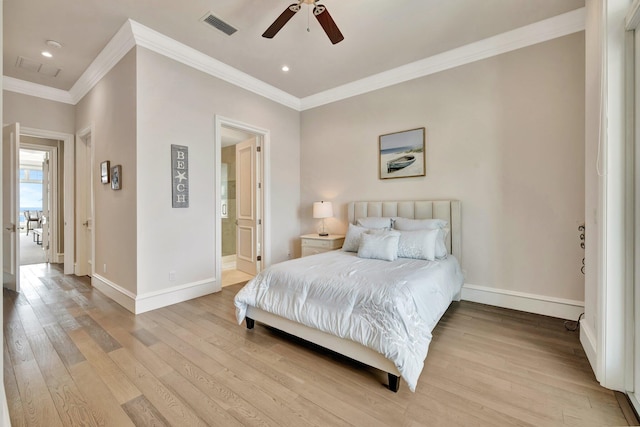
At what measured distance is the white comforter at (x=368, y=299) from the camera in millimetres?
1846

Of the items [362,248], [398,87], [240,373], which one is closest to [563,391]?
[362,248]

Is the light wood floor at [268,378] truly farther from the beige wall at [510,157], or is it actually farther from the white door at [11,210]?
the white door at [11,210]

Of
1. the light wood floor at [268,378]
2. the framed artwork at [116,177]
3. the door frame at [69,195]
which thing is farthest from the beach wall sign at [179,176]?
the door frame at [69,195]

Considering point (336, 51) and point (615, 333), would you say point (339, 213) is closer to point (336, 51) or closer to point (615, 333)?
point (336, 51)

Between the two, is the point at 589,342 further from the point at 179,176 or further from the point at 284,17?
the point at 179,176

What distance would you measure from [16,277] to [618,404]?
20.4 ft

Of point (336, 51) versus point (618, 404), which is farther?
point (336, 51)

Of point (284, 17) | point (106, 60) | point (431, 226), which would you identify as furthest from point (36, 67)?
point (431, 226)

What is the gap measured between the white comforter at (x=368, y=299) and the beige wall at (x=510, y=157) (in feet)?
2.81

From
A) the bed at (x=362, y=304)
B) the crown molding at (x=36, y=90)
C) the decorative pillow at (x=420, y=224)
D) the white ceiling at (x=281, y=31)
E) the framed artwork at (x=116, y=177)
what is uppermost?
the white ceiling at (x=281, y=31)

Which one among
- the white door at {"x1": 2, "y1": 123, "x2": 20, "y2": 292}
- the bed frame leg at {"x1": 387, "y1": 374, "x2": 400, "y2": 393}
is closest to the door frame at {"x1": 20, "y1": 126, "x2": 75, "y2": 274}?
the white door at {"x1": 2, "y1": 123, "x2": 20, "y2": 292}

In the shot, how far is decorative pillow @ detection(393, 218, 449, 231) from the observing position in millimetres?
3324

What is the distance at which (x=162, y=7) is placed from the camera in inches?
109

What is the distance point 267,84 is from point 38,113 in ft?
11.4
